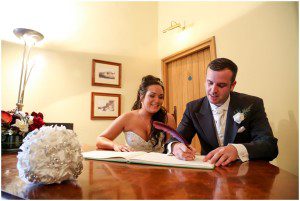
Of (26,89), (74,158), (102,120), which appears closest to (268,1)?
(74,158)

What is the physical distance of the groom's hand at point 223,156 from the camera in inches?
42.4

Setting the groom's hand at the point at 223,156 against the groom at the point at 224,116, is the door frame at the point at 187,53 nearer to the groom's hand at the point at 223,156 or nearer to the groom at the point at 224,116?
the groom at the point at 224,116

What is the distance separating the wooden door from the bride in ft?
2.92

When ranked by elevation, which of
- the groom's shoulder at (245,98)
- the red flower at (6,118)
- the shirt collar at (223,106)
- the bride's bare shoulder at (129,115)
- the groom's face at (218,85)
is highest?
the groom's face at (218,85)

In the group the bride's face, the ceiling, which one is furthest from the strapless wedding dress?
the ceiling

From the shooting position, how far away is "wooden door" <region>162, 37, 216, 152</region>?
3.33m

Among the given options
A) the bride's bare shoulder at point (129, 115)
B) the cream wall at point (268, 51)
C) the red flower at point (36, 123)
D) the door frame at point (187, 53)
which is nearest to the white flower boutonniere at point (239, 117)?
the cream wall at point (268, 51)

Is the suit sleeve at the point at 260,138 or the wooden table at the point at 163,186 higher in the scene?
the suit sleeve at the point at 260,138

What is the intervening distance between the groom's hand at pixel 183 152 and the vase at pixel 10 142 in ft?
3.43

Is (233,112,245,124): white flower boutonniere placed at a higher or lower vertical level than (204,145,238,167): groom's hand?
higher

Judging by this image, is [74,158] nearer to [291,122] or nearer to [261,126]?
[261,126]

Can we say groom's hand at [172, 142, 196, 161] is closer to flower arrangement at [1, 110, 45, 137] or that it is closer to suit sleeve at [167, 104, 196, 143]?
suit sleeve at [167, 104, 196, 143]

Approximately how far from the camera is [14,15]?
120 inches

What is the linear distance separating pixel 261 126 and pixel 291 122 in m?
0.78
